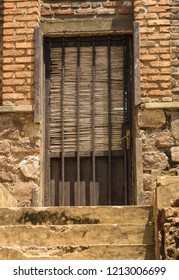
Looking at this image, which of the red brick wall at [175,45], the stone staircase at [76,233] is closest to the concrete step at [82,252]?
the stone staircase at [76,233]

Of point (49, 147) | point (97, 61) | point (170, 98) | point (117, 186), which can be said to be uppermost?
point (97, 61)

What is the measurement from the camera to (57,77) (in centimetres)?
893

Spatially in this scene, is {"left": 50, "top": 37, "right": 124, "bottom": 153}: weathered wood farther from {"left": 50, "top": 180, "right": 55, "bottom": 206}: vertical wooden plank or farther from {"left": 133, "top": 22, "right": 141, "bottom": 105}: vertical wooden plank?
{"left": 50, "top": 180, "right": 55, "bottom": 206}: vertical wooden plank

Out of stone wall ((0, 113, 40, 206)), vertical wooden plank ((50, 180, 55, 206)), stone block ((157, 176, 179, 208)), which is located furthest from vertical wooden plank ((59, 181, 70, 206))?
stone block ((157, 176, 179, 208))

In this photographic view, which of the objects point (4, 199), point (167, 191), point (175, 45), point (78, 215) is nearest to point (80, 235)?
point (78, 215)

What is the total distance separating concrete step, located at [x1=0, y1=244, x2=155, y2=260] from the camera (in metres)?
5.03

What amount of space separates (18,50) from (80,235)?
4.11 m

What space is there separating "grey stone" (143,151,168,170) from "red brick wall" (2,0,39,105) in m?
1.78

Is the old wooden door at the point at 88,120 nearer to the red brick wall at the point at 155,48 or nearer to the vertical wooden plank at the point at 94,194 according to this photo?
the vertical wooden plank at the point at 94,194

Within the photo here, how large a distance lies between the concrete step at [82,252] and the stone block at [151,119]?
11.3 feet

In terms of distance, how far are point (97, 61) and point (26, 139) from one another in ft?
5.15

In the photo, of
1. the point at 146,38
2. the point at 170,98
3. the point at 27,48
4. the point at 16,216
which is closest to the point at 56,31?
the point at 27,48

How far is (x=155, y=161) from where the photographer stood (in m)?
8.28

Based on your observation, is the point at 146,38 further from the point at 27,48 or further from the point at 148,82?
the point at 27,48
